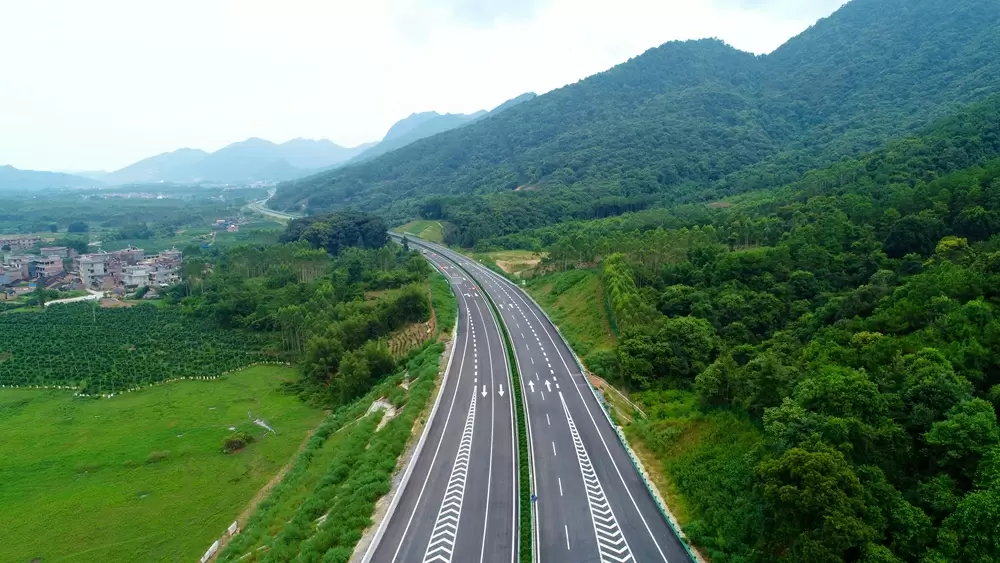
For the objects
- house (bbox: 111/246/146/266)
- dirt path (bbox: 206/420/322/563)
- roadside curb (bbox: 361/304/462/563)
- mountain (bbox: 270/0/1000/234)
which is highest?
mountain (bbox: 270/0/1000/234)

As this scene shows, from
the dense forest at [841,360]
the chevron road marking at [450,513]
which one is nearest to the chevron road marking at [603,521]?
the dense forest at [841,360]

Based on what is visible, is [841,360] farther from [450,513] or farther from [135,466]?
[135,466]

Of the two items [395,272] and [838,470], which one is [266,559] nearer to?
[838,470]

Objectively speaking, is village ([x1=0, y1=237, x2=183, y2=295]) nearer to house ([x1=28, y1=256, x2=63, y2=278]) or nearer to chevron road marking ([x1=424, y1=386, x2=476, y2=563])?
house ([x1=28, y1=256, x2=63, y2=278])

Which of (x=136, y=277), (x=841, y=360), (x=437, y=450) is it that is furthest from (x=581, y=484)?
(x=136, y=277)

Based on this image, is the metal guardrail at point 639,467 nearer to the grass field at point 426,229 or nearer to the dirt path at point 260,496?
the dirt path at point 260,496

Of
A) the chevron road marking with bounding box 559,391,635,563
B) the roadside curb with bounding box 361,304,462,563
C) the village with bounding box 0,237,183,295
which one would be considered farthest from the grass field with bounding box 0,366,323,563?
the village with bounding box 0,237,183,295

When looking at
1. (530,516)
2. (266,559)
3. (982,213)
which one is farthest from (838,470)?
(982,213)
